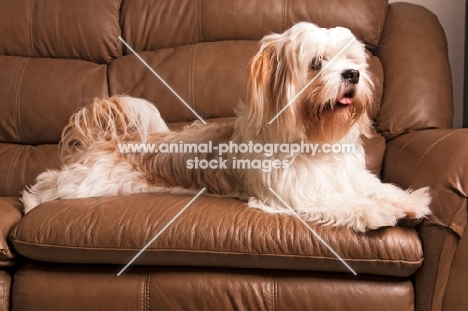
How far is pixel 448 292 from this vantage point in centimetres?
152

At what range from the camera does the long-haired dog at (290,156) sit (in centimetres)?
165

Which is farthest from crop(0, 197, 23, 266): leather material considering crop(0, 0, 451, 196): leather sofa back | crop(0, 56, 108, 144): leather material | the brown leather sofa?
crop(0, 56, 108, 144): leather material

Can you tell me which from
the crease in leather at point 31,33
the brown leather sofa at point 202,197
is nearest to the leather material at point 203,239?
the brown leather sofa at point 202,197

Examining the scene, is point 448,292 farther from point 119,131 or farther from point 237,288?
point 119,131

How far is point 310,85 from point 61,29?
1.62 metres

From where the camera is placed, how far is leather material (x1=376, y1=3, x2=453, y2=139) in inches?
89.4

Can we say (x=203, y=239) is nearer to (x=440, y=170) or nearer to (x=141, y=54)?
(x=440, y=170)

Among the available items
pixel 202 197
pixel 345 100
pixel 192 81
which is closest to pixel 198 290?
pixel 202 197

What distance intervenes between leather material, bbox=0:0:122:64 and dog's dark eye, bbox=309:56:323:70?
4.53 ft

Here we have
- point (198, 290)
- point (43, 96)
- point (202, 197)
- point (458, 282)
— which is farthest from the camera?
point (43, 96)

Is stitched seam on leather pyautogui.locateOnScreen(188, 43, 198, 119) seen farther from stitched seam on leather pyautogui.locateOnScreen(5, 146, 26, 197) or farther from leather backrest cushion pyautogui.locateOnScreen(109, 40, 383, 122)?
stitched seam on leather pyautogui.locateOnScreen(5, 146, 26, 197)

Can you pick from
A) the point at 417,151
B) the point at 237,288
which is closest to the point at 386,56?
the point at 417,151

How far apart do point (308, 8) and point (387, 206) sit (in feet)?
4.29

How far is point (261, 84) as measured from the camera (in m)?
1.74
